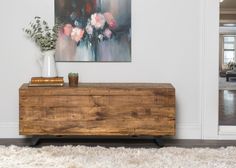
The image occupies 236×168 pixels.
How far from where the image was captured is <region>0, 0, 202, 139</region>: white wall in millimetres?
4273

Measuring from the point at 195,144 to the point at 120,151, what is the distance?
929 mm

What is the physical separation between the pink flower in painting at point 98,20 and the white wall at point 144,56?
1.15 ft

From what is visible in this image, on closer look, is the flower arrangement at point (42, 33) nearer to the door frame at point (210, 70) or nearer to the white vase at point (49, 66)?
the white vase at point (49, 66)

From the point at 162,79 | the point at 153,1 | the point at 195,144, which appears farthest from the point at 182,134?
the point at 153,1

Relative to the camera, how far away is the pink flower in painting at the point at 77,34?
428 cm

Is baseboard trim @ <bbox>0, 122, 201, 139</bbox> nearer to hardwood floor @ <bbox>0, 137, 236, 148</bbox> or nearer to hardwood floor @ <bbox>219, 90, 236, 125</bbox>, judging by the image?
hardwood floor @ <bbox>0, 137, 236, 148</bbox>

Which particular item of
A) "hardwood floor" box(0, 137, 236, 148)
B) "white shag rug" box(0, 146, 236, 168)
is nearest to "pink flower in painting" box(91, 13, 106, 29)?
"hardwood floor" box(0, 137, 236, 148)

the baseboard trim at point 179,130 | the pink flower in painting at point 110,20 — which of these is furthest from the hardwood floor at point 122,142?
the pink flower in painting at point 110,20

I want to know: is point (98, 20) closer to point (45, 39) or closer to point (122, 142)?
point (45, 39)

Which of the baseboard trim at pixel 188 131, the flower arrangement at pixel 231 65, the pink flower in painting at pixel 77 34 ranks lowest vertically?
the baseboard trim at pixel 188 131

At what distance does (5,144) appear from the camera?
4000 millimetres

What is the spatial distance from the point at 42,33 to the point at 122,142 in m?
1.51

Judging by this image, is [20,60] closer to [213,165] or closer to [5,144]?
[5,144]

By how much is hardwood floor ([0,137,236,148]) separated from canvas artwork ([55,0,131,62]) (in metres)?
0.90
